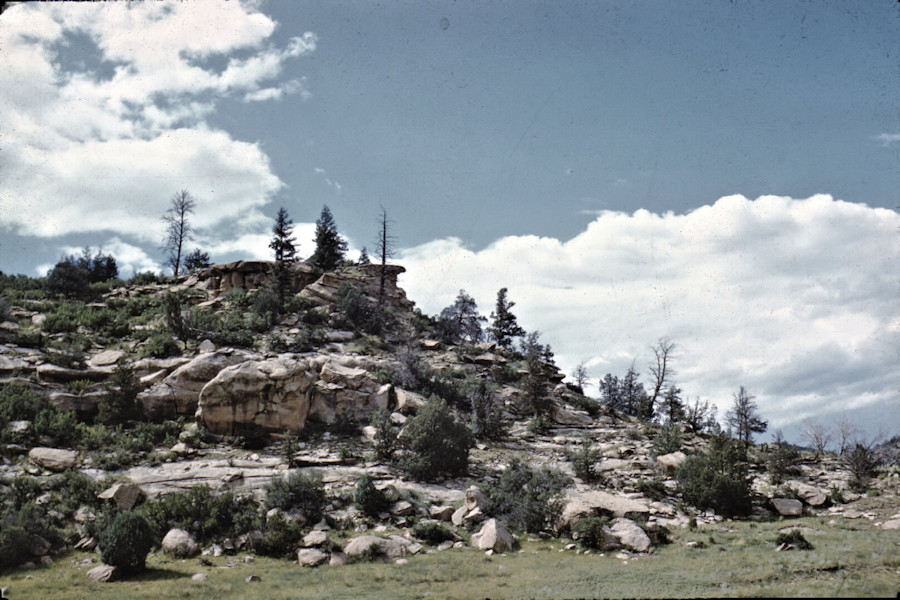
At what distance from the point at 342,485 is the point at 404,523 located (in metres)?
4.52

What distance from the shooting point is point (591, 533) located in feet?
71.6

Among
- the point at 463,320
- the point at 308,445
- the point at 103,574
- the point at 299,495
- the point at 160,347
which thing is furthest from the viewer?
the point at 463,320

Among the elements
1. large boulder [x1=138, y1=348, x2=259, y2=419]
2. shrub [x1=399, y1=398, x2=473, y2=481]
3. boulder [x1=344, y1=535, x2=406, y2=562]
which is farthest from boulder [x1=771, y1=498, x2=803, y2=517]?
large boulder [x1=138, y1=348, x2=259, y2=419]

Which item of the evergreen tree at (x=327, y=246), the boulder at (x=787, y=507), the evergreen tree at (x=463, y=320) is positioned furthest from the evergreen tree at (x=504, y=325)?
the boulder at (x=787, y=507)

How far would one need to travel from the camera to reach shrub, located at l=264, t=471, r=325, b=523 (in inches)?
921

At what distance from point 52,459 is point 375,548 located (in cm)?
1735

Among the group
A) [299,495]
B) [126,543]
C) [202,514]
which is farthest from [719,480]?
[126,543]

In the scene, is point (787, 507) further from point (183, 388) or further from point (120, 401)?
point (120, 401)

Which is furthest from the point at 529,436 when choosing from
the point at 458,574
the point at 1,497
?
the point at 1,497

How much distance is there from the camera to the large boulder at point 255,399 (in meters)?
30.4

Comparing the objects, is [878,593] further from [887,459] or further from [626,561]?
[887,459]

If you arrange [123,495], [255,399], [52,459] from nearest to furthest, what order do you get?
[123,495] < [52,459] < [255,399]

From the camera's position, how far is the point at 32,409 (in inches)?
1094

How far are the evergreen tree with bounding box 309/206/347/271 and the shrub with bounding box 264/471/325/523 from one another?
4332 cm
